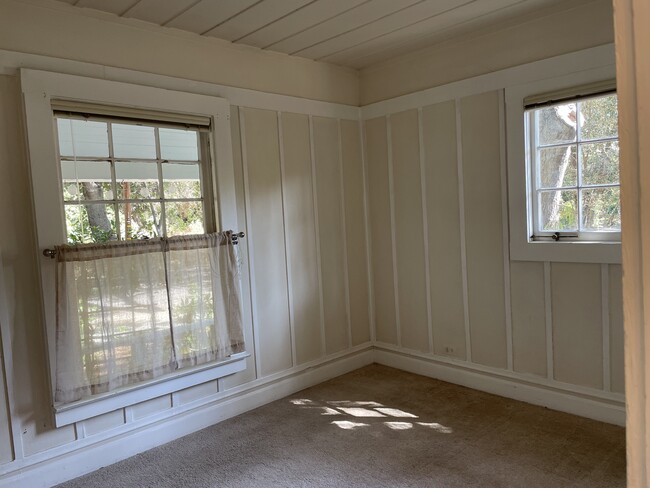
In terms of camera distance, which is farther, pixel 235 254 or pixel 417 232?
pixel 417 232

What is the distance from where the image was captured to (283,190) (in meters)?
3.47

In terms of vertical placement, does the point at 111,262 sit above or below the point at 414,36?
below

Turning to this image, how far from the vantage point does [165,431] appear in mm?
2852

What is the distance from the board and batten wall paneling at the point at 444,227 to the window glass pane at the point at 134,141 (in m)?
1.99

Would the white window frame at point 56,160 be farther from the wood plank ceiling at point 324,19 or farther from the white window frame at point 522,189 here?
the white window frame at point 522,189

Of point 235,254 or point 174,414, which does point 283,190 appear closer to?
point 235,254

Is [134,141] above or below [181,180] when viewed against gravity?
above

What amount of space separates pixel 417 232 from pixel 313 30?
168 cm

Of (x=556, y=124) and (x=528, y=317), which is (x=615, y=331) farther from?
(x=556, y=124)

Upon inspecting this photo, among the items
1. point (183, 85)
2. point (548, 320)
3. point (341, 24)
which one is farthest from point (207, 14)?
point (548, 320)

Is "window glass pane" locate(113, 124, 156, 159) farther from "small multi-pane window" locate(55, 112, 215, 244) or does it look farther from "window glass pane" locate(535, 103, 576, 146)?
"window glass pane" locate(535, 103, 576, 146)

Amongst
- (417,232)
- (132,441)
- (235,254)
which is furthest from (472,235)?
(132,441)

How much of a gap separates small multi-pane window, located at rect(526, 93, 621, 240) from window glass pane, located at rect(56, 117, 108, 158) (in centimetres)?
264

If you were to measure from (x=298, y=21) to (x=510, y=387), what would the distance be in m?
2.83
